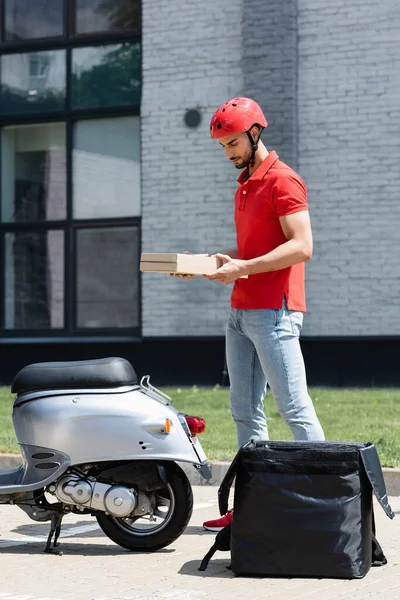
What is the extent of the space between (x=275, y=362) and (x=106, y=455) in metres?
0.96

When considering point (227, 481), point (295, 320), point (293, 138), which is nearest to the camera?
point (227, 481)

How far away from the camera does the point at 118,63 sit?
16.2 meters

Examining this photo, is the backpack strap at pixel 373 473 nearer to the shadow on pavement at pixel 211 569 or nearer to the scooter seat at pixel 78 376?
the shadow on pavement at pixel 211 569

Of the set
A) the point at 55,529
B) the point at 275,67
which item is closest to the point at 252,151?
the point at 55,529

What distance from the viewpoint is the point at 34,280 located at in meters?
16.8

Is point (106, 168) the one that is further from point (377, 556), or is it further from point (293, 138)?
point (377, 556)

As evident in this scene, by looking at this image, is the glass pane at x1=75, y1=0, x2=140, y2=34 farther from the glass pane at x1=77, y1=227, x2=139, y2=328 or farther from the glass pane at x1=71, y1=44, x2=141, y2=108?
the glass pane at x1=77, y1=227, x2=139, y2=328

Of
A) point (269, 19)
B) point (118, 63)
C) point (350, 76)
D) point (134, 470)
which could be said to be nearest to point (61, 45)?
point (118, 63)

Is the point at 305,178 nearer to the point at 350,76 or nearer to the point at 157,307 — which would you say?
the point at 350,76

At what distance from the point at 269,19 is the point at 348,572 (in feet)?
36.6

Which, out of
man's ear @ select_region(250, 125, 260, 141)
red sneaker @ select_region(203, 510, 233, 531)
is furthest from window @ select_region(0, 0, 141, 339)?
man's ear @ select_region(250, 125, 260, 141)

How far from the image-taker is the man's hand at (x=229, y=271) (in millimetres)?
5711

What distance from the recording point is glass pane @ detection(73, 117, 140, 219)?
53.3 feet

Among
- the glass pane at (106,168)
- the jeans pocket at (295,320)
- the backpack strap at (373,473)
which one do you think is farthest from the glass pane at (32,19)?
the backpack strap at (373,473)
